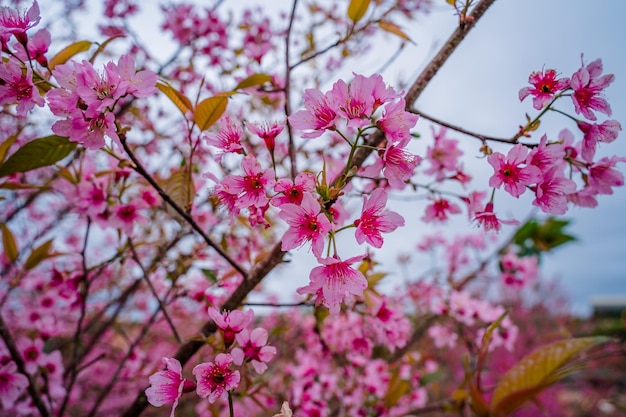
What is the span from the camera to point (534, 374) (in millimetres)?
762

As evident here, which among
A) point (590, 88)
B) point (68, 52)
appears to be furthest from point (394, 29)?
point (68, 52)

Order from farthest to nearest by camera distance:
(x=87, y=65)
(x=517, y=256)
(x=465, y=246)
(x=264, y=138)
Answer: (x=465, y=246) < (x=517, y=256) < (x=264, y=138) < (x=87, y=65)

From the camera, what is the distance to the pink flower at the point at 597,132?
73 cm

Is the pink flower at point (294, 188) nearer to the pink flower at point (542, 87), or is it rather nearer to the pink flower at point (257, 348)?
the pink flower at point (257, 348)

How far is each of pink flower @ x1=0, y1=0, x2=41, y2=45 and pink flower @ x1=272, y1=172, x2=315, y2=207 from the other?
50cm

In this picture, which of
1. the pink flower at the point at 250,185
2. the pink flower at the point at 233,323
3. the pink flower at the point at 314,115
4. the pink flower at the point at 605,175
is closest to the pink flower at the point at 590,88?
the pink flower at the point at 605,175

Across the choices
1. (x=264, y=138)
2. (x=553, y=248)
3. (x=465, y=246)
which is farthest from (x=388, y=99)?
(x=465, y=246)

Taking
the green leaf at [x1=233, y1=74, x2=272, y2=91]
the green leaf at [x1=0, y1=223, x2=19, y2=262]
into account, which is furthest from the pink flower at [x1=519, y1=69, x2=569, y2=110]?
the green leaf at [x1=0, y1=223, x2=19, y2=262]

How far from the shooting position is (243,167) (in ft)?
2.23

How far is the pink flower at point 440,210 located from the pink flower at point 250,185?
501 mm

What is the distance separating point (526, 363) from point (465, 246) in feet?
8.42

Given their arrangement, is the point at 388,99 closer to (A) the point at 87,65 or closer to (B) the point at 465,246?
Answer: (A) the point at 87,65

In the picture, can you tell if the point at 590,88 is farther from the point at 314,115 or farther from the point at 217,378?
the point at 217,378

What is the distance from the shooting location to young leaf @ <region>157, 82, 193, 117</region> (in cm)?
83
